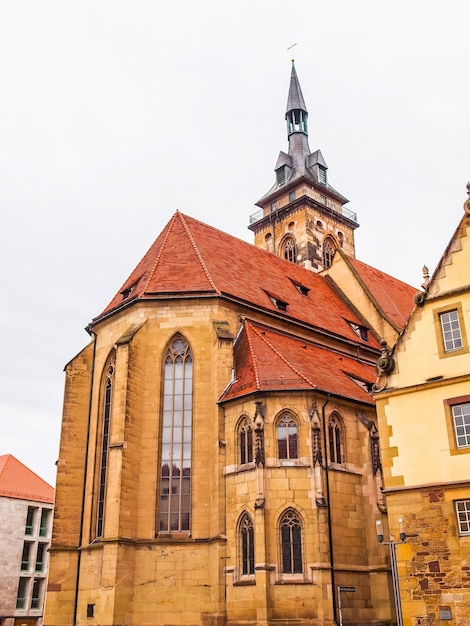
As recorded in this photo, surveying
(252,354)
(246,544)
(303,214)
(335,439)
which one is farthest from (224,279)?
(303,214)

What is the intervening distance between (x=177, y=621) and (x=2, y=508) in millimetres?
27645

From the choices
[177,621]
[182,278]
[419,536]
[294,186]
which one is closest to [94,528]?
[177,621]

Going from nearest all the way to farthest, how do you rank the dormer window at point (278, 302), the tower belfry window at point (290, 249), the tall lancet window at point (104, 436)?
the tall lancet window at point (104, 436) < the dormer window at point (278, 302) < the tower belfry window at point (290, 249)

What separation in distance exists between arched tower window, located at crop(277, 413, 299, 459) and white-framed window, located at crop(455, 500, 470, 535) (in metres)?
6.79

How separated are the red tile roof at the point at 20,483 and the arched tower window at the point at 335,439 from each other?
3003 cm

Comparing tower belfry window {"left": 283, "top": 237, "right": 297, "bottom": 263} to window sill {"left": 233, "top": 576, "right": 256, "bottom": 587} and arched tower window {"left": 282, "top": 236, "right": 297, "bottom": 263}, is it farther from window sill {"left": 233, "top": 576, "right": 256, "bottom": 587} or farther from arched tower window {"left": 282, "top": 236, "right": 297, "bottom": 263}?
window sill {"left": 233, "top": 576, "right": 256, "bottom": 587}

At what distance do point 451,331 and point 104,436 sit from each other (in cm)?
1414

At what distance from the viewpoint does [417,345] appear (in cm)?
1980

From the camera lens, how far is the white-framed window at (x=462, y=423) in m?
18.1

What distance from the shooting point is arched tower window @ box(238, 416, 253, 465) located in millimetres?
24000

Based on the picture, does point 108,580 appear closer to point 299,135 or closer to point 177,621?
point 177,621

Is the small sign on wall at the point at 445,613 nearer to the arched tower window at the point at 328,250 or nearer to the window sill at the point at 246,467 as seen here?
the window sill at the point at 246,467

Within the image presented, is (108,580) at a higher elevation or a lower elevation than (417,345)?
lower

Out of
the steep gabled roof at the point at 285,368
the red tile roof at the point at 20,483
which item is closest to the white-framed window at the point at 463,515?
the steep gabled roof at the point at 285,368
